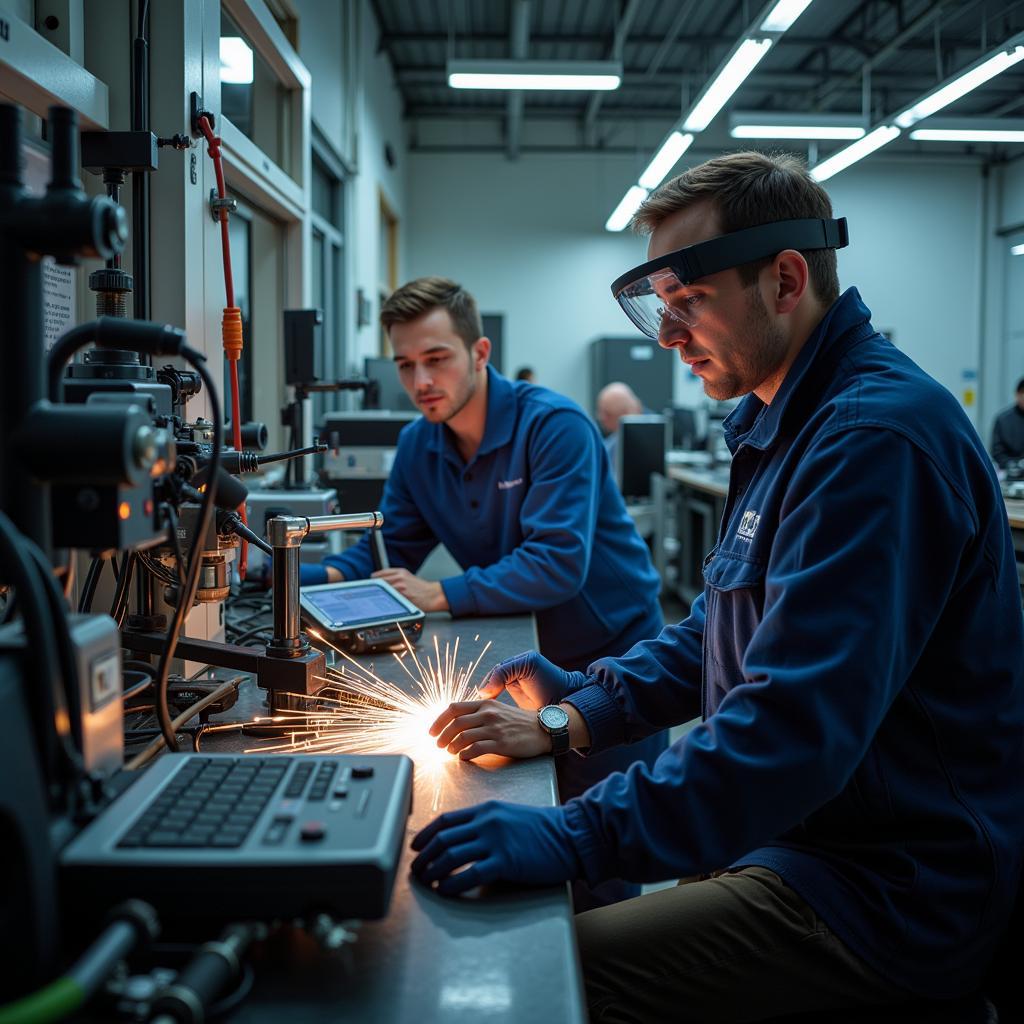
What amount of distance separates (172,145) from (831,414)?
1302 millimetres

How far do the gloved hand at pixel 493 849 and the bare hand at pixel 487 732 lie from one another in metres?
0.25

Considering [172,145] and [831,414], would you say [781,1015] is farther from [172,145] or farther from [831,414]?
[172,145]

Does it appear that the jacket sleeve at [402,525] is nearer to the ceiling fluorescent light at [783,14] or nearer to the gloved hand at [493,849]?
the gloved hand at [493,849]

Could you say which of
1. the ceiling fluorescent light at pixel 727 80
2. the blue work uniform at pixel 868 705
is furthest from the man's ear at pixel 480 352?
the ceiling fluorescent light at pixel 727 80

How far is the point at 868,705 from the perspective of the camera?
0.91m

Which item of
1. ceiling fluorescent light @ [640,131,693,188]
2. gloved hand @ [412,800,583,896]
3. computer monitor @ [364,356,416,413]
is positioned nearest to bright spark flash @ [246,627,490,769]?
gloved hand @ [412,800,583,896]

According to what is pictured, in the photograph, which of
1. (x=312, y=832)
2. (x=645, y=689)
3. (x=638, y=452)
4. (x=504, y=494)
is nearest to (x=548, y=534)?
(x=504, y=494)

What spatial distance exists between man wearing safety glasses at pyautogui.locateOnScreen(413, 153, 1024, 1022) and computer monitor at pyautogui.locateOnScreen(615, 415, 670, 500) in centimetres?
462

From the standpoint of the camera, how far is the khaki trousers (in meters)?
1.03

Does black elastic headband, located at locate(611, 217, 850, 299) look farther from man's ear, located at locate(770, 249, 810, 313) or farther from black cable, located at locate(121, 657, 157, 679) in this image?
black cable, located at locate(121, 657, 157, 679)

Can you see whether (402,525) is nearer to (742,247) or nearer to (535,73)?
(742,247)

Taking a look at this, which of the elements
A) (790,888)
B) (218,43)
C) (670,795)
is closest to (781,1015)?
(790,888)

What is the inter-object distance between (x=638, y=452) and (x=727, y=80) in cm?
223

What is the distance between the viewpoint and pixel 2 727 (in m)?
0.60
